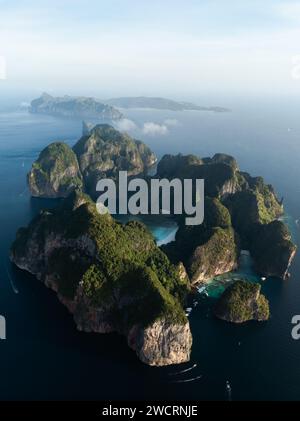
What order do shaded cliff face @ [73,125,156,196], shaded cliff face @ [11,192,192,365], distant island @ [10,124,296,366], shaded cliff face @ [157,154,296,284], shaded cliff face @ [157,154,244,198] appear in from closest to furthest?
1. shaded cliff face @ [11,192,192,365]
2. distant island @ [10,124,296,366]
3. shaded cliff face @ [157,154,296,284]
4. shaded cliff face @ [157,154,244,198]
5. shaded cliff face @ [73,125,156,196]

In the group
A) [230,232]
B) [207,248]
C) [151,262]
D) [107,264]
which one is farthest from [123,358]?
[230,232]

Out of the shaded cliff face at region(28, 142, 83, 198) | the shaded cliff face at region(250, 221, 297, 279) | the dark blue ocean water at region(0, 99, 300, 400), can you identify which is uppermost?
the shaded cliff face at region(28, 142, 83, 198)

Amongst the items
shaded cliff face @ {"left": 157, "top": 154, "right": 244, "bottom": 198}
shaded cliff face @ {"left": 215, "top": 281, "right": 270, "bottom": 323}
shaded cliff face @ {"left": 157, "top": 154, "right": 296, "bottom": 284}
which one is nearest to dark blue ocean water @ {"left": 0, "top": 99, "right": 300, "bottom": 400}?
shaded cliff face @ {"left": 215, "top": 281, "right": 270, "bottom": 323}

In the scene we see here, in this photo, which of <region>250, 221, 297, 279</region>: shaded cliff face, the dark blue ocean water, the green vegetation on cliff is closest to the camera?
the dark blue ocean water

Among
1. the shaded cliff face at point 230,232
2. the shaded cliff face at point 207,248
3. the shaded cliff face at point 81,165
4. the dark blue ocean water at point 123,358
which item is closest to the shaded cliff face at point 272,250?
the shaded cliff face at point 230,232

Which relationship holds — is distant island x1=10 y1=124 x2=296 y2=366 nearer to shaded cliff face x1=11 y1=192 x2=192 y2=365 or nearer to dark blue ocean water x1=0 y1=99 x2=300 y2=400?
shaded cliff face x1=11 y1=192 x2=192 y2=365
